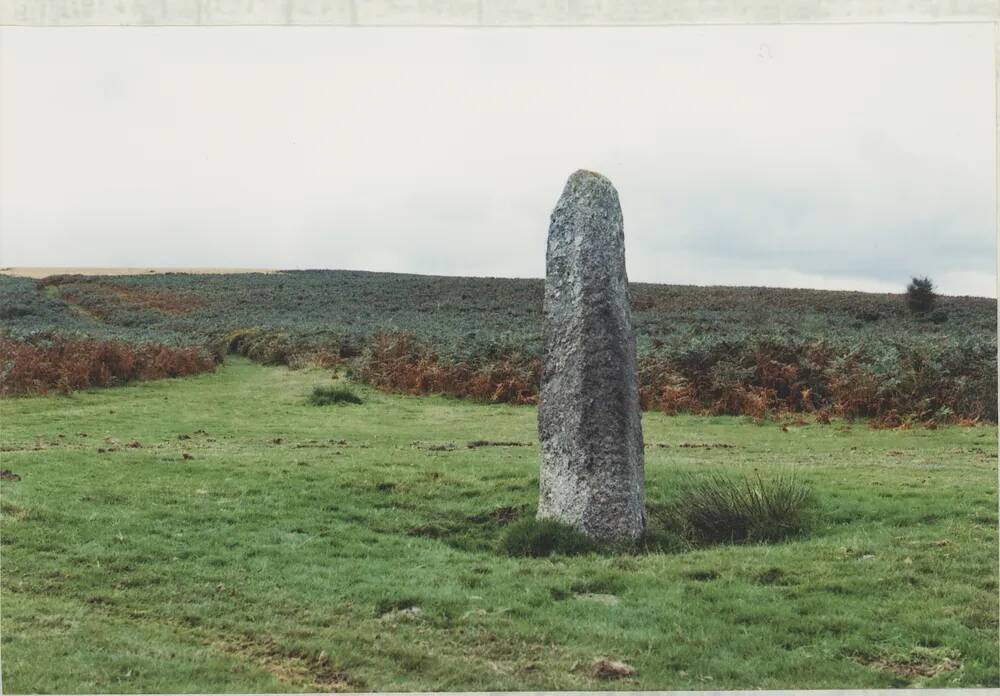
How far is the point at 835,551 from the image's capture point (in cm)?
1192

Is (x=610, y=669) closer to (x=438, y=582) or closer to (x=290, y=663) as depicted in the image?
(x=438, y=582)

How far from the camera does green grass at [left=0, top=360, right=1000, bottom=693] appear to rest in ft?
30.1

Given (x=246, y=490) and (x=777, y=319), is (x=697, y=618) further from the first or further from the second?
(x=777, y=319)

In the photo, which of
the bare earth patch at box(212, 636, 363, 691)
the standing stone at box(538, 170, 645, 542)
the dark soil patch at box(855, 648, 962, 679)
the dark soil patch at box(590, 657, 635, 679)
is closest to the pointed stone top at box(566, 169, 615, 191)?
the standing stone at box(538, 170, 645, 542)

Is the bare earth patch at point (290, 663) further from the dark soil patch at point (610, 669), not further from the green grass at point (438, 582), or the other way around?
the dark soil patch at point (610, 669)

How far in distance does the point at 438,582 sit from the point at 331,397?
49.0ft

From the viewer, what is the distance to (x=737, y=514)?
1313cm

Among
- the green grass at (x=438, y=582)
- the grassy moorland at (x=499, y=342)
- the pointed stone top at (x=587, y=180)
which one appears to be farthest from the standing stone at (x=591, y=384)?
the grassy moorland at (x=499, y=342)

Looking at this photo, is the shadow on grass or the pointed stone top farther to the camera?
the pointed stone top

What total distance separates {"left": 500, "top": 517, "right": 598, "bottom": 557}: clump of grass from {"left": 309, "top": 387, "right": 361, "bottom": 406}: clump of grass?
530 inches

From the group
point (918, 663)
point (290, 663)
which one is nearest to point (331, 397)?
point (290, 663)

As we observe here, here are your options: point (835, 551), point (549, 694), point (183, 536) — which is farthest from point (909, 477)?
point (183, 536)

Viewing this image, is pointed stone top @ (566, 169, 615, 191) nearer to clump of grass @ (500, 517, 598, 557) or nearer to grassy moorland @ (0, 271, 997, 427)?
clump of grass @ (500, 517, 598, 557)

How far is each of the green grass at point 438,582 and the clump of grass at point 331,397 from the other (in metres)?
7.05
